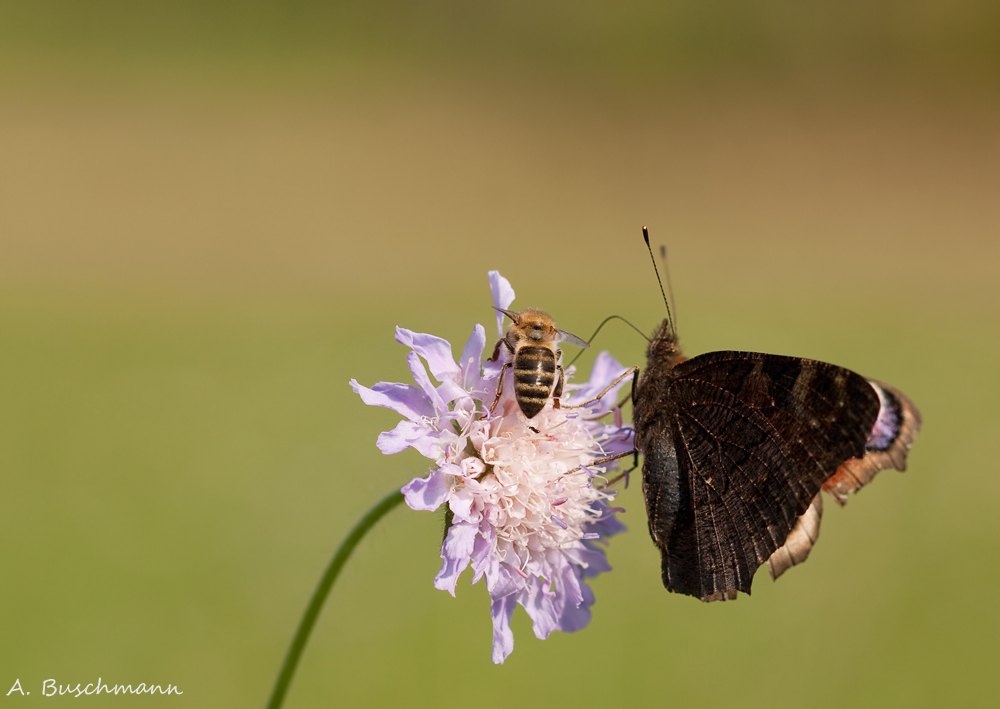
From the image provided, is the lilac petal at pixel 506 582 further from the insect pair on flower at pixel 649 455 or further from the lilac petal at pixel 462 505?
the lilac petal at pixel 462 505

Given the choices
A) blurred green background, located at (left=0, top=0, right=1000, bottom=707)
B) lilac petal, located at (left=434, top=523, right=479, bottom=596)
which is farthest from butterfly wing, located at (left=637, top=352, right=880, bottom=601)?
blurred green background, located at (left=0, top=0, right=1000, bottom=707)

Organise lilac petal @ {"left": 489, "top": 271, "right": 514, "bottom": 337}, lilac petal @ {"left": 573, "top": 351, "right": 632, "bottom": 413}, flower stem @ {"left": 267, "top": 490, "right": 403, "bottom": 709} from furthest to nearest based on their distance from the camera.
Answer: lilac petal @ {"left": 573, "top": 351, "right": 632, "bottom": 413} < lilac petal @ {"left": 489, "top": 271, "right": 514, "bottom": 337} < flower stem @ {"left": 267, "top": 490, "right": 403, "bottom": 709}

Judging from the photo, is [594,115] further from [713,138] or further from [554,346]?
[554,346]

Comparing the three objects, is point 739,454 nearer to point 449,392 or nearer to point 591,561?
point 591,561

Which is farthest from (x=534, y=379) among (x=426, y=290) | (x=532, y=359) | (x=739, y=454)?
(x=426, y=290)

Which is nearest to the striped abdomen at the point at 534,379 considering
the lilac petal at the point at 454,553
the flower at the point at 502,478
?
the flower at the point at 502,478

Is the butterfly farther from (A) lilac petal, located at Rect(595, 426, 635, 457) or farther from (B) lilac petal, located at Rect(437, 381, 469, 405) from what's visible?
(B) lilac petal, located at Rect(437, 381, 469, 405)
